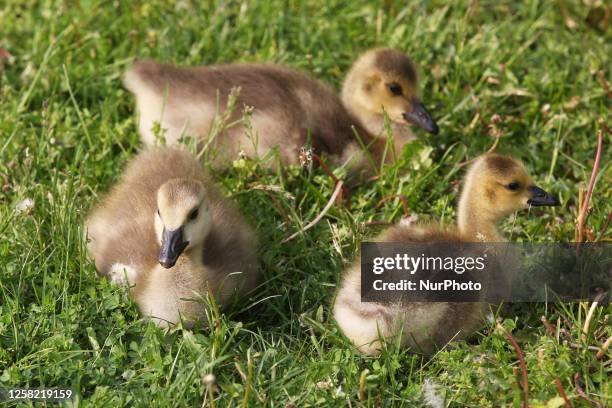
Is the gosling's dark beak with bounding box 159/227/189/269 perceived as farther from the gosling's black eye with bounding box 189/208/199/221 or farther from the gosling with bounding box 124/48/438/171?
the gosling with bounding box 124/48/438/171

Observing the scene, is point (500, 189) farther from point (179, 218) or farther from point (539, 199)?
point (179, 218)

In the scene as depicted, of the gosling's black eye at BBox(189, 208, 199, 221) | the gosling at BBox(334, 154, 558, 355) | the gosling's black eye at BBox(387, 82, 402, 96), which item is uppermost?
the gosling's black eye at BBox(387, 82, 402, 96)

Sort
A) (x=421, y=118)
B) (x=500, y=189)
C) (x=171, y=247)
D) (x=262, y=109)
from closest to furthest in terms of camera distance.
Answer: (x=171, y=247), (x=500, y=189), (x=262, y=109), (x=421, y=118)

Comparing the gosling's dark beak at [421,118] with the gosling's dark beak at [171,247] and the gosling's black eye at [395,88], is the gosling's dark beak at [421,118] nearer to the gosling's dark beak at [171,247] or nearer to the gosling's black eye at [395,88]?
the gosling's black eye at [395,88]

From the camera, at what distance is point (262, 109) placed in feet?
10.7

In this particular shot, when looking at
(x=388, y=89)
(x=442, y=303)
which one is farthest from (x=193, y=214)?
(x=388, y=89)

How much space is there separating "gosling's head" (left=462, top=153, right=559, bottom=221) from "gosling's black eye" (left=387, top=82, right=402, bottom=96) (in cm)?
68

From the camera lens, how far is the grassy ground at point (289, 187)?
245 centimetres

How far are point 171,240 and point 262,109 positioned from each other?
3.03 feet

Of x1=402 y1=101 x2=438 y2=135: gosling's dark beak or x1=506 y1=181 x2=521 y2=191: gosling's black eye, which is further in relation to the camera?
x1=402 y1=101 x2=438 y2=135: gosling's dark beak

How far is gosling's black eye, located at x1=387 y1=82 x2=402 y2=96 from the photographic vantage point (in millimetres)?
3516

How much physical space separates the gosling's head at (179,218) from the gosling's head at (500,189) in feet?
2.96

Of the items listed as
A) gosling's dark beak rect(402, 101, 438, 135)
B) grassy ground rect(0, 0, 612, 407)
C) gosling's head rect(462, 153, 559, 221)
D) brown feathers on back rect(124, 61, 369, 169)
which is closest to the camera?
grassy ground rect(0, 0, 612, 407)

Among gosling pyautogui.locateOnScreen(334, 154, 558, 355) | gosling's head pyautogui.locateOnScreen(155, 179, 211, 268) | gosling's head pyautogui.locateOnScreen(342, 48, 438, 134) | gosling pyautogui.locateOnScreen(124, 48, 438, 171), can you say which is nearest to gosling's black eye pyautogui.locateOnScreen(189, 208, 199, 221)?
gosling's head pyautogui.locateOnScreen(155, 179, 211, 268)
